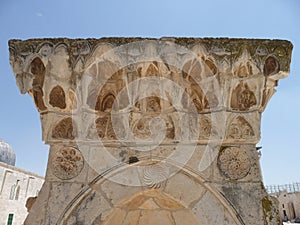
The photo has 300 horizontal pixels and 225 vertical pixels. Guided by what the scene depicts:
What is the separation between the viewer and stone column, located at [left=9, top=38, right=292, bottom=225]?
7.72ft

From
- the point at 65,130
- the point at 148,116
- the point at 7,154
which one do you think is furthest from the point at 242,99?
the point at 7,154

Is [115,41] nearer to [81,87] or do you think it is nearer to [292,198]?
[81,87]

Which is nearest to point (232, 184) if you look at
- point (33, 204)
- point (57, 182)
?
point (57, 182)

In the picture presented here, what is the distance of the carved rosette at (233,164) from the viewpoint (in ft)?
7.79

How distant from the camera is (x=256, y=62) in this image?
238cm

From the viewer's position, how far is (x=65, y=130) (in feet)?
8.14

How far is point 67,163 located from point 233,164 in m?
1.44

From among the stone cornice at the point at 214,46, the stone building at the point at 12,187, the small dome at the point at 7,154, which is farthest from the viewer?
the small dome at the point at 7,154

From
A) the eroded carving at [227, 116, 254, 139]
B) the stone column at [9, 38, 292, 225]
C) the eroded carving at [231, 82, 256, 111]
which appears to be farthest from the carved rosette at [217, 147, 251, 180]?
the eroded carving at [231, 82, 256, 111]

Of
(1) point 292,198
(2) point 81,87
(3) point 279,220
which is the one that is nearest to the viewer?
(3) point 279,220

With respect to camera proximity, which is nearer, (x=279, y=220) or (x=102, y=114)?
(x=279, y=220)

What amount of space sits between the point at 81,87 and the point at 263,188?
1.78m

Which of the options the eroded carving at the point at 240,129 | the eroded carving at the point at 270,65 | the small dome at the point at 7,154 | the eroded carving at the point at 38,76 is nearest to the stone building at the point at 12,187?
the small dome at the point at 7,154

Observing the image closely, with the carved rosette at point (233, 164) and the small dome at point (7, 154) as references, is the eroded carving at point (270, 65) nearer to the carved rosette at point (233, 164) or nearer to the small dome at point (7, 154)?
the carved rosette at point (233, 164)
